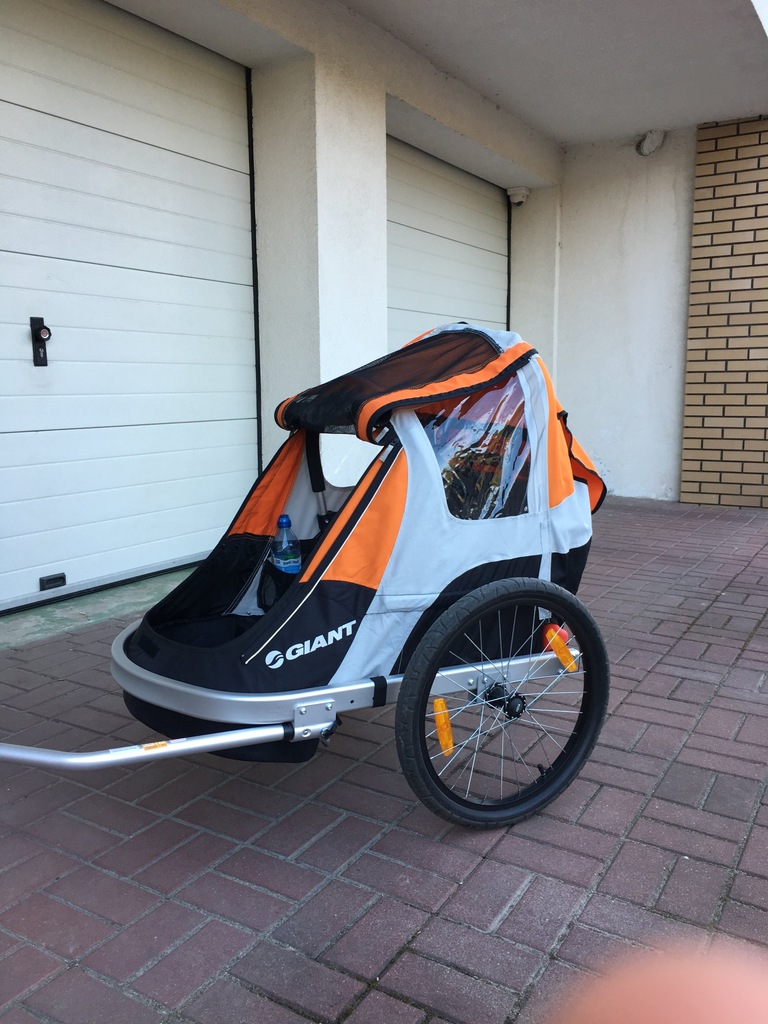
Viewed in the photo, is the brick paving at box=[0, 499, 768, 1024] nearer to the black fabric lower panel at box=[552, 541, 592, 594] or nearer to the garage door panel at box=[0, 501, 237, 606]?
the black fabric lower panel at box=[552, 541, 592, 594]

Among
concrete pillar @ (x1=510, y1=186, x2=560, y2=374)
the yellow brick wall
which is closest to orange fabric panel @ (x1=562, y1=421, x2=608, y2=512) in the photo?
the yellow brick wall

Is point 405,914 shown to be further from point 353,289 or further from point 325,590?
point 353,289

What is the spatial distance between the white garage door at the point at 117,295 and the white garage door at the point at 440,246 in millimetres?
1870

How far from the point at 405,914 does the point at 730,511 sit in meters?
7.20

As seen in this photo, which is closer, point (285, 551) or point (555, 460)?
point (555, 460)

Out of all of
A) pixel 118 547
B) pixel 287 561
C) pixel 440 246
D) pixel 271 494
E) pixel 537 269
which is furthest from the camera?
pixel 537 269

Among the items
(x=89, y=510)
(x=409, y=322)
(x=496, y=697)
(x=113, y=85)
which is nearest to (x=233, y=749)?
(x=496, y=697)

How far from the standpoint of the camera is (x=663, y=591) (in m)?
5.23

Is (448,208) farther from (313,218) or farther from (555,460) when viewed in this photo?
(555,460)

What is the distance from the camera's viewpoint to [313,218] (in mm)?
5570

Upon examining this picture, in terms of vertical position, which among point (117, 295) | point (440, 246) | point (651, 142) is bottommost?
point (117, 295)

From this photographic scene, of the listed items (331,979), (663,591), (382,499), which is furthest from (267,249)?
(331,979)

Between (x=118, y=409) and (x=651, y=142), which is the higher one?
(x=651, y=142)

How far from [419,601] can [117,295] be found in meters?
3.43
